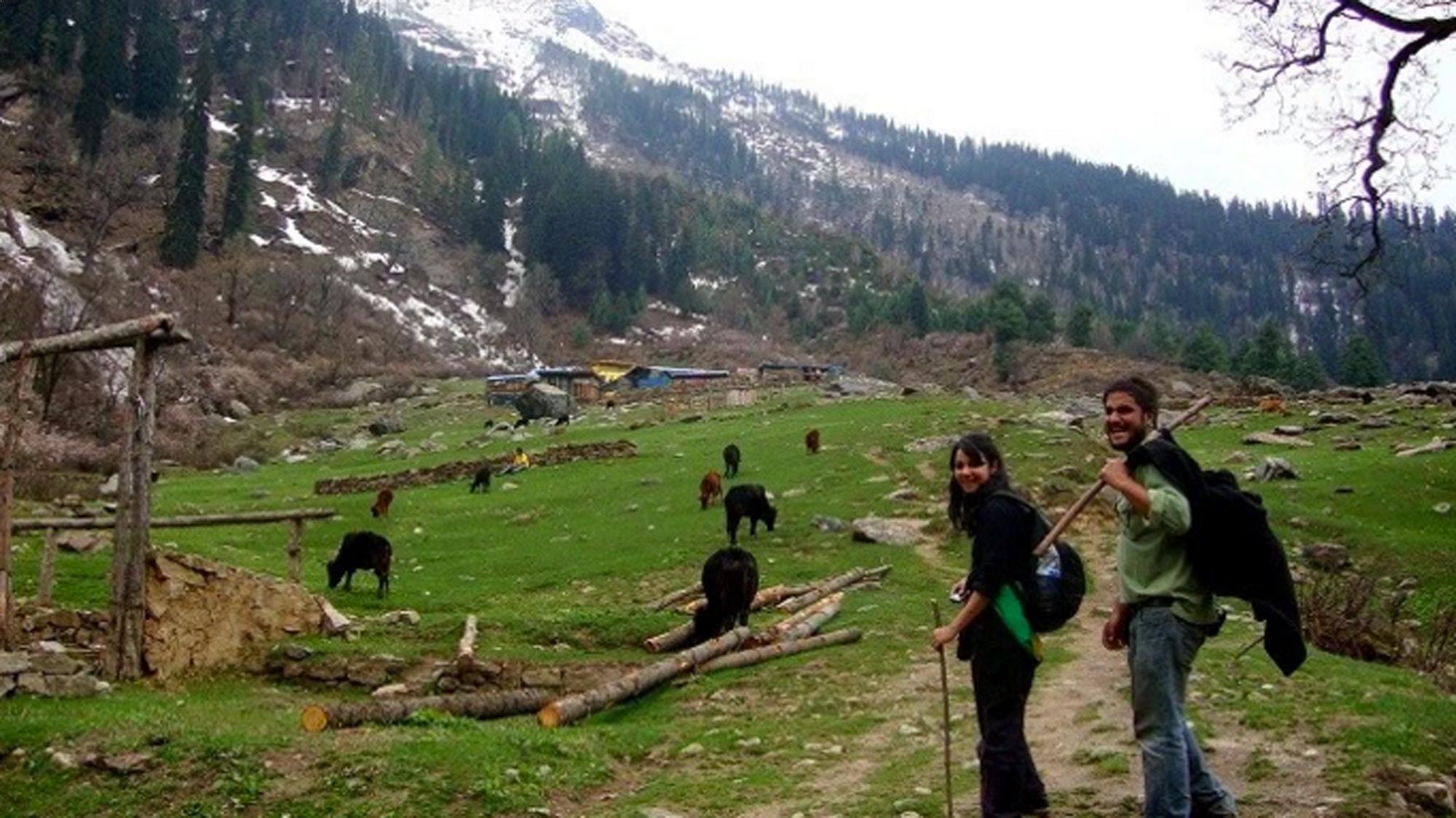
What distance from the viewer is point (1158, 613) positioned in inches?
250

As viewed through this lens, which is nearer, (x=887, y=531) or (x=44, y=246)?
(x=887, y=531)

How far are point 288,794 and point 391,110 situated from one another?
567 feet

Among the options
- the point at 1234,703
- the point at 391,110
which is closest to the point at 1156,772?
the point at 1234,703

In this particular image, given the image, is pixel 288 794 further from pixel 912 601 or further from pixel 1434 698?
pixel 912 601

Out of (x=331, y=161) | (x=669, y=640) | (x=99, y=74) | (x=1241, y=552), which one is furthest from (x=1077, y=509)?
(x=331, y=161)

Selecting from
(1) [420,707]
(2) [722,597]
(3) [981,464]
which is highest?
(3) [981,464]

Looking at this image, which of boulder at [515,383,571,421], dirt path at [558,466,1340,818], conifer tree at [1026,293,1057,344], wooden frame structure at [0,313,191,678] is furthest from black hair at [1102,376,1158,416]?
conifer tree at [1026,293,1057,344]

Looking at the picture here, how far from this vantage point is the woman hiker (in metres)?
6.83

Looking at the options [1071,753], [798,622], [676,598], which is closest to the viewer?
[1071,753]

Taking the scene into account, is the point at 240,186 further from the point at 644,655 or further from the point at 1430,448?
the point at 1430,448

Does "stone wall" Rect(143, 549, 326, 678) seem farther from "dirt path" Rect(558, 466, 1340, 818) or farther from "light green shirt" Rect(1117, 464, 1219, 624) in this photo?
"light green shirt" Rect(1117, 464, 1219, 624)

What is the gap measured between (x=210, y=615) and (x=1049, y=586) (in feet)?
41.1

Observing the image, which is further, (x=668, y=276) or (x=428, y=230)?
(x=668, y=276)

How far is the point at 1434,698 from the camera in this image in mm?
10641
